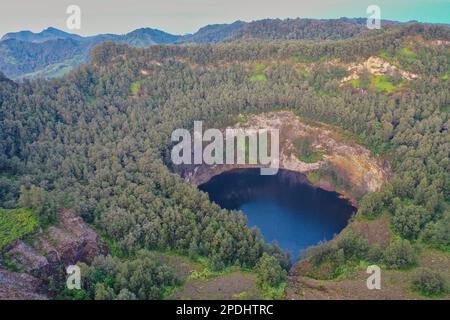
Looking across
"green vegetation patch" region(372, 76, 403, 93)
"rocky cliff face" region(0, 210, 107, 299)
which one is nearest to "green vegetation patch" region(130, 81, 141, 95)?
"rocky cliff face" region(0, 210, 107, 299)

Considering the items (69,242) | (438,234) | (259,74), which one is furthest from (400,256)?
(259,74)

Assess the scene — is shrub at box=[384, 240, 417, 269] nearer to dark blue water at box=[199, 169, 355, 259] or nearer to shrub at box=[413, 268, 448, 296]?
shrub at box=[413, 268, 448, 296]

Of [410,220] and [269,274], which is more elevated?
[410,220]

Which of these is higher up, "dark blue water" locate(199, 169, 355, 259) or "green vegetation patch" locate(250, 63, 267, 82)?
"green vegetation patch" locate(250, 63, 267, 82)

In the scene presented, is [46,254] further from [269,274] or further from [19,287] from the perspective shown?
[269,274]

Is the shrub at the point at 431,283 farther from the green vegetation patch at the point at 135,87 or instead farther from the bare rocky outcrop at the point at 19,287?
the green vegetation patch at the point at 135,87
